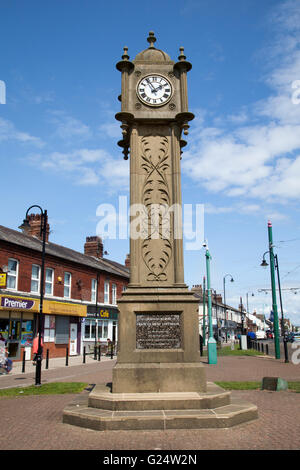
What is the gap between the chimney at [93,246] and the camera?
4273 centimetres

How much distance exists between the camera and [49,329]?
94.5ft

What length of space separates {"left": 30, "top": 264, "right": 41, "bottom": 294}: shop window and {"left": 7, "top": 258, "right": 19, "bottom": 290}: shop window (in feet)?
6.24

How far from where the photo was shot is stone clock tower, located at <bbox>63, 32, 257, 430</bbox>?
6.97m

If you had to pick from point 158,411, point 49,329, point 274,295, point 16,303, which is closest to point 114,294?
point 49,329

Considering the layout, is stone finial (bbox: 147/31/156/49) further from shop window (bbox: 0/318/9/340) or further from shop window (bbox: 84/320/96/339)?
shop window (bbox: 84/320/96/339)

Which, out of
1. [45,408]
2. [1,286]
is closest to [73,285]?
[1,286]

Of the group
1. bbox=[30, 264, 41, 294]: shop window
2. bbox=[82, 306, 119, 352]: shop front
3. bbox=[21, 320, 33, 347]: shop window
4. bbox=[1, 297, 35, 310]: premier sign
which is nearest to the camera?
bbox=[1, 297, 35, 310]: premier sign

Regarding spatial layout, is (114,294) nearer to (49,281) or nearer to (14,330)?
(49,281)

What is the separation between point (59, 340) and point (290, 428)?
25.8m

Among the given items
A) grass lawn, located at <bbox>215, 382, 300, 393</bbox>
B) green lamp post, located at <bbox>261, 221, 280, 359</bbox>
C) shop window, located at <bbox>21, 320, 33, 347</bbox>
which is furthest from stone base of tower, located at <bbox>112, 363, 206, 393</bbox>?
shop window, located at <bbox>21, 320, 33, 347</bbox>

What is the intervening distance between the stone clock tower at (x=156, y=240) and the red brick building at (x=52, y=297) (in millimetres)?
15357

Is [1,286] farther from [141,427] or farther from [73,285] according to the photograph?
[141,427]

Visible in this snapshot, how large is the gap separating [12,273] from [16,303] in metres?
2.48

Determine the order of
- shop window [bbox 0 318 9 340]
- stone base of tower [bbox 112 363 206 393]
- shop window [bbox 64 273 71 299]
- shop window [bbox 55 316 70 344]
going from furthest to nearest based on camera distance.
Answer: shop window [bbox 64 273 71 299] → shop window [bbox 55 316 70 344] → shop window [bbox 0 318 9 340] → stone base of tower [bbox 112 363 206 393]
